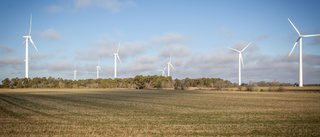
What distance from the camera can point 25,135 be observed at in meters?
12.1

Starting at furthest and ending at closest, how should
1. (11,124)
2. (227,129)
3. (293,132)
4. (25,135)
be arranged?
(11,124) < (227,129) < (293,132) < (25,135)

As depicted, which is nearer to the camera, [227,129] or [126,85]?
[227,129]

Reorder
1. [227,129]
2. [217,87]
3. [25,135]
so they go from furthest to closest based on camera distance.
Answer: [217,87], [227,129], [25,135]

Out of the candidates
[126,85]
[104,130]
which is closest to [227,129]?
[104,130]

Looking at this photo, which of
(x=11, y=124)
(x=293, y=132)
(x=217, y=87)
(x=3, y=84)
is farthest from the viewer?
(x=3, y=84)

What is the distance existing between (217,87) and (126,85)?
194 ft

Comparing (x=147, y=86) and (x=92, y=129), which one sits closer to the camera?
(x=92, y=129)

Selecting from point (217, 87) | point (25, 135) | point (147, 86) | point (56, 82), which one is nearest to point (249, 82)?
point (217, 87)

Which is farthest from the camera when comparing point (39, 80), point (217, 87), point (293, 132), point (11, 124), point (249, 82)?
point (39, 80)

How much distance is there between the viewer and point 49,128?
13992mm

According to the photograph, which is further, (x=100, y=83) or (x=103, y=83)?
(x=100, y=83)

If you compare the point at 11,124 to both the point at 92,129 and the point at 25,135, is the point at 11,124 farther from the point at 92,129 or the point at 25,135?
the point at 92,129

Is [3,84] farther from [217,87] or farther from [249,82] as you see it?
[249,82]

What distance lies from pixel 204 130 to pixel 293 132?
4.55 metres
